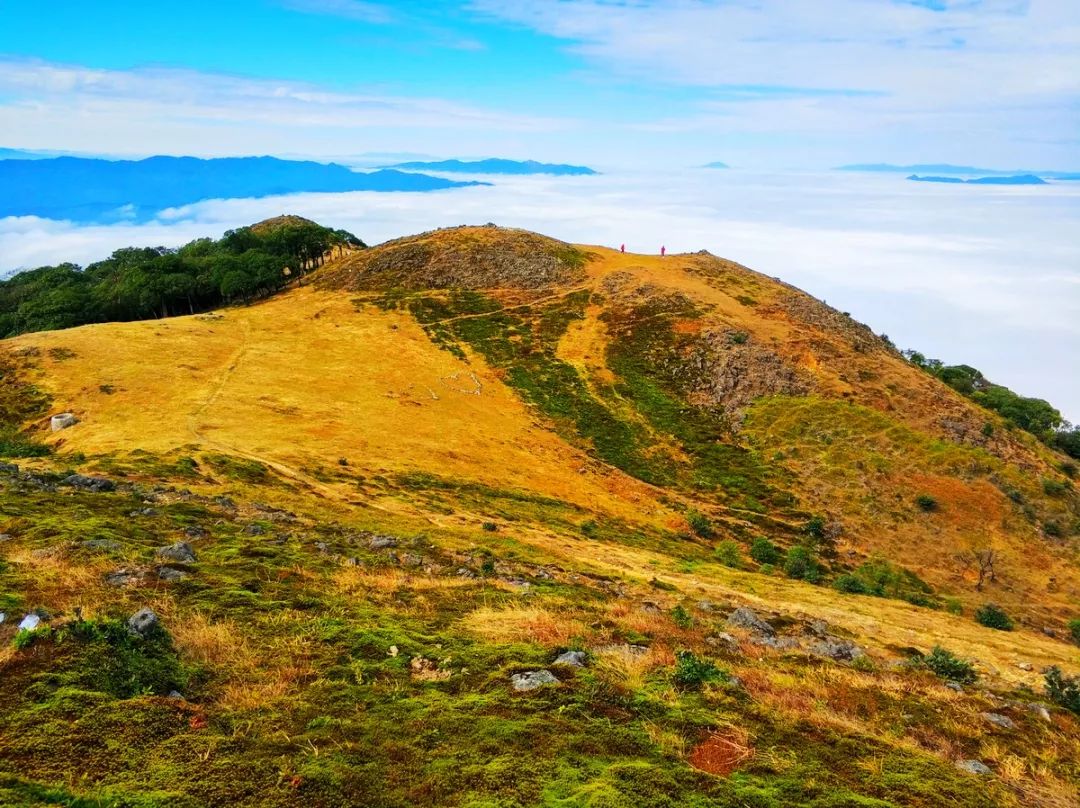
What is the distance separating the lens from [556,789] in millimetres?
6566

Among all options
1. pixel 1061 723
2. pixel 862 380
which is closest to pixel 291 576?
pixel 1061 723

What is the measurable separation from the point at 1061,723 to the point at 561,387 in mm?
47924

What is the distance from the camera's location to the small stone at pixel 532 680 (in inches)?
352

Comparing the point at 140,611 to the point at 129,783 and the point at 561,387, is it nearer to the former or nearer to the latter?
the point at 129,783

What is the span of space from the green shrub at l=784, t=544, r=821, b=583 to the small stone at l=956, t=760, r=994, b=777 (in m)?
27.0

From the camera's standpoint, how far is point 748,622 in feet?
56.6

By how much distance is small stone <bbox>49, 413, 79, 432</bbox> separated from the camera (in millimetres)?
35969

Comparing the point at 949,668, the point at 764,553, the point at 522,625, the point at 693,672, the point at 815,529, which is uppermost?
the point at 693,672

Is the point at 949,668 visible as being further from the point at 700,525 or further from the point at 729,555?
the point at 700,525

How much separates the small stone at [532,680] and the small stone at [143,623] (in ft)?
17.7

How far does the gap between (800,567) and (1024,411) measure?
6370 cm

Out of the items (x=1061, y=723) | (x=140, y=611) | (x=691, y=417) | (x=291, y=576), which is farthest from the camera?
(x=691, y=417)

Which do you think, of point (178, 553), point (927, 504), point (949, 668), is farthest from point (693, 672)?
point (927, 504)

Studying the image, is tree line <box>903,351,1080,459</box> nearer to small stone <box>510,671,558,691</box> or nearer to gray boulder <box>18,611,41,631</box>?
small stone <box>510,671,558,691</box>
